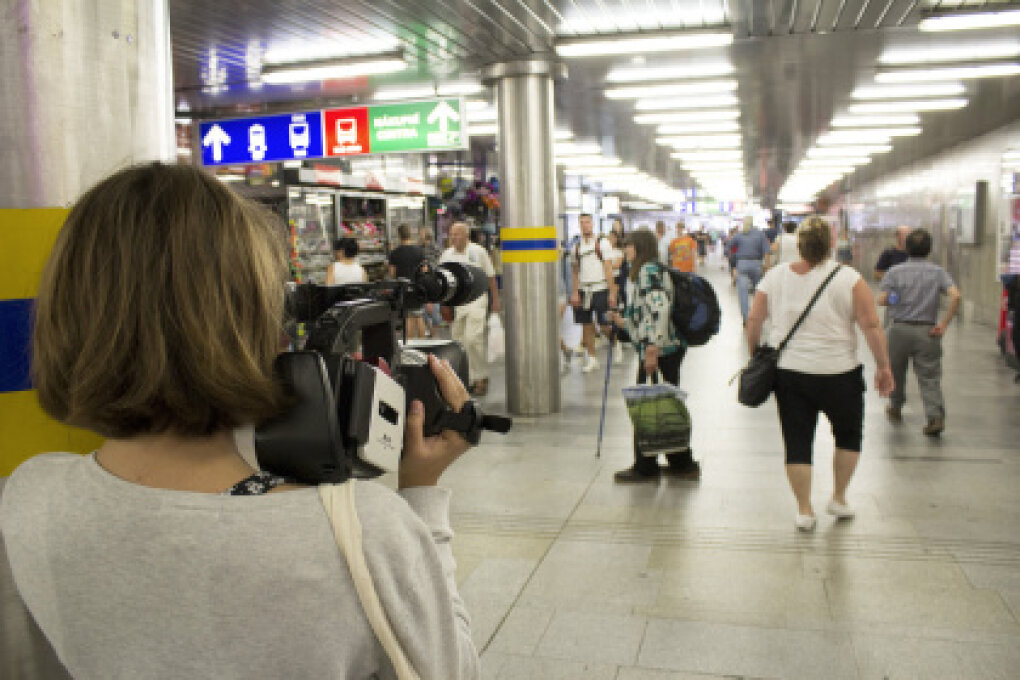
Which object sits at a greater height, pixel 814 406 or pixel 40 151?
pixel 40 151

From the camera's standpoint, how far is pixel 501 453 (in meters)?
6.73

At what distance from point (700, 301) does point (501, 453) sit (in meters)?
1.99

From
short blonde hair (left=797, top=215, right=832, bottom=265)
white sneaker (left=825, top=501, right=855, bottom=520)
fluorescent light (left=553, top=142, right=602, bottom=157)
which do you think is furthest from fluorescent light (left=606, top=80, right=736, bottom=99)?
white sneaker (left=825, top=501, right=855, bottom=520)

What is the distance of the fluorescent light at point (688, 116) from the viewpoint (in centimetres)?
1226

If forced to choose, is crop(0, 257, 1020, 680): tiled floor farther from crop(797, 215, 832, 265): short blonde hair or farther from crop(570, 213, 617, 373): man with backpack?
crop(570, 213, 617, 373): man with backpack

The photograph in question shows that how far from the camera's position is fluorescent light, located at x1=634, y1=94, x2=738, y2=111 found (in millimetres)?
10994

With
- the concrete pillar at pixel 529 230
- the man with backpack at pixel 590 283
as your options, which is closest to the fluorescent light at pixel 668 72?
the concrete pillar at pixel 529 230

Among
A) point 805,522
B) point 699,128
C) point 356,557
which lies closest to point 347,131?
point 805,522

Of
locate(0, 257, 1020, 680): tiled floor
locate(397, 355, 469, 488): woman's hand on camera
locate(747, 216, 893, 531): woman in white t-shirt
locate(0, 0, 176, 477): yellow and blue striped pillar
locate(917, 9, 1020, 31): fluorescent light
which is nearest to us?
locate(397, 355, 469, 488): woman's hand on camera

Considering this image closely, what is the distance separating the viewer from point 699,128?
14148mm

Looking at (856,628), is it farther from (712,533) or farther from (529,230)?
(529,230)

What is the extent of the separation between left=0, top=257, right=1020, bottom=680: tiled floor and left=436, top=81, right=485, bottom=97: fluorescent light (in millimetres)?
4327

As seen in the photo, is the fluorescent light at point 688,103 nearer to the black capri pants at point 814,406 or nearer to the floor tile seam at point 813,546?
the black capri pants at point 814,406

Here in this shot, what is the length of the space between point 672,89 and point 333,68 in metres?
3.83
